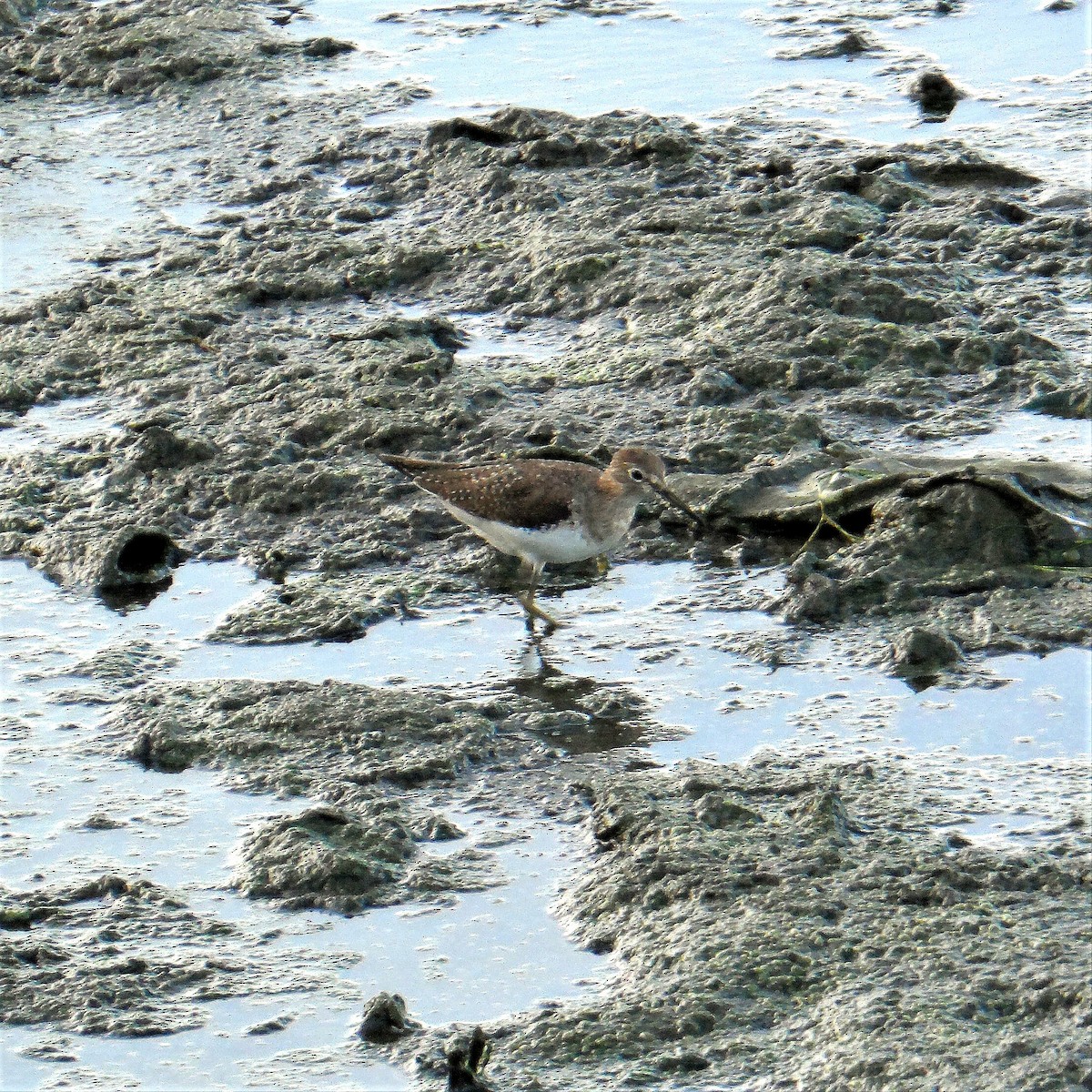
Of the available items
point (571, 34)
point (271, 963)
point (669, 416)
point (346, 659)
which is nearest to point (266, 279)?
point (669, 416)

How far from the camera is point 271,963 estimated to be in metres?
5.38

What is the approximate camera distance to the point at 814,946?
17.0 feet

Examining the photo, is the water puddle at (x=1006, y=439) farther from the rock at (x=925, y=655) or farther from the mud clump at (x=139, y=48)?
the mud clump at (x=139, y=48)

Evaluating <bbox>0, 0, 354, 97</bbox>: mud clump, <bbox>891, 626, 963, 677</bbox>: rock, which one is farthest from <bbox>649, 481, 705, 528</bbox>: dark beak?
<bbox>0, 0, 354, 97</bbox>: mud clump

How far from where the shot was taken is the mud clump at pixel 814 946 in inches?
187

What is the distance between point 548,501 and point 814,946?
2.60 m

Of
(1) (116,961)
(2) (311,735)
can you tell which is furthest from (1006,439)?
(1) (116,961)

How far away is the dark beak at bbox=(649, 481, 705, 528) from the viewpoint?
24.6ft

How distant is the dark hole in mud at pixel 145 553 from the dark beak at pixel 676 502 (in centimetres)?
210

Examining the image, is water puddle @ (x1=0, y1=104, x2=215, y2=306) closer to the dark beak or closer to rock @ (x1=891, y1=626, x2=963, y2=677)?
the dark beak

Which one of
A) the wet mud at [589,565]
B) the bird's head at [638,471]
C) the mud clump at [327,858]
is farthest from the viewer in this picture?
the bird's head at [638,471]

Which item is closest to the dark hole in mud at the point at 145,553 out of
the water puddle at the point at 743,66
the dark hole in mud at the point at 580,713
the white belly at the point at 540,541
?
the white belly at the point at 540,541

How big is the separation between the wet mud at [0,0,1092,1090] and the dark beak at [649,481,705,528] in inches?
2.4

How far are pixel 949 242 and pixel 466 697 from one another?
4.22 metres
